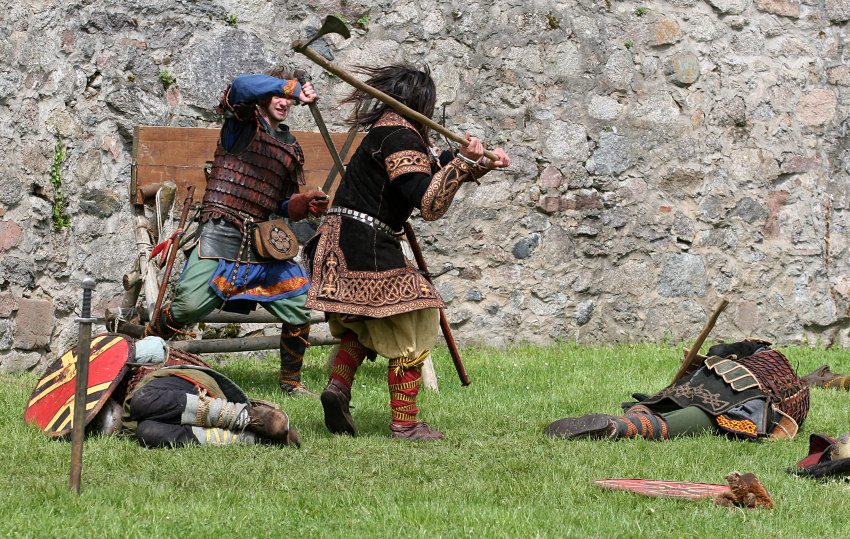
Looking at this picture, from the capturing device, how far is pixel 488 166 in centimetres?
354

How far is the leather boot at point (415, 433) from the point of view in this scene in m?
3.69

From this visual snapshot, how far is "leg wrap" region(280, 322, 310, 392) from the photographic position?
475 centimetres

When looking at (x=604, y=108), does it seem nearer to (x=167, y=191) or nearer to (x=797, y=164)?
(x=797, y=164)

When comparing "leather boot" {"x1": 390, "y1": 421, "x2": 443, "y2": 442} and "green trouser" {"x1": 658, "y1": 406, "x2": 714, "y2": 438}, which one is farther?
"green trouser" {"x1": 658, "y1": 406, "x2": 714, "y2": 438}

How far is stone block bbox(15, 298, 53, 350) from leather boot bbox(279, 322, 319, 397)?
4.60 feet

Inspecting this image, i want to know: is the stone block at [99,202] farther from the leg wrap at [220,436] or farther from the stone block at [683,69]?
the stone block at [683,69]

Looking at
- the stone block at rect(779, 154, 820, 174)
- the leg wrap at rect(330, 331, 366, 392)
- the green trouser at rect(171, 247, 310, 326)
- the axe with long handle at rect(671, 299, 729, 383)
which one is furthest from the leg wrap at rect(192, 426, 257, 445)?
the stone block at rect(779, 154, 820, 174)

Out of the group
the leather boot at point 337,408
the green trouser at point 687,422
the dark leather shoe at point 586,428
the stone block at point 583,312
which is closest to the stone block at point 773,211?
the stone block at point 583,312

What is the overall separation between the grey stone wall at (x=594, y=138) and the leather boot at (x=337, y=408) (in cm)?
221

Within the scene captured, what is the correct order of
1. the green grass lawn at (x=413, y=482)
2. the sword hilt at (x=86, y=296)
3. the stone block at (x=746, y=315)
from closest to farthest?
the sword hilt at (x=86, y=296) < the green grass lawn at (x=413, y=482) < the stone block at (x=746, y=315)

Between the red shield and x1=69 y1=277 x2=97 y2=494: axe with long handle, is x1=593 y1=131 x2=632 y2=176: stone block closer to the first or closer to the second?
the red shield

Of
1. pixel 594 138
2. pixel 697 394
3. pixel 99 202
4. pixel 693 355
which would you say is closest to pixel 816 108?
pixel 594 138

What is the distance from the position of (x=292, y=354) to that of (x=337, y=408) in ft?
3.79

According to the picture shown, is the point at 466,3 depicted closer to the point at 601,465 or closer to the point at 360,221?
the point at 360,221
